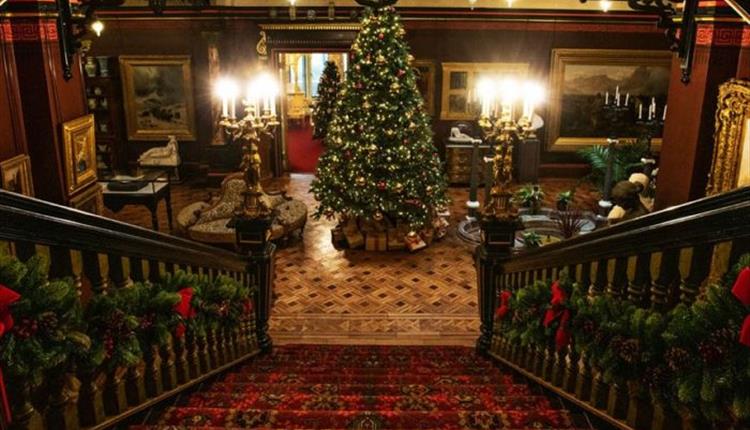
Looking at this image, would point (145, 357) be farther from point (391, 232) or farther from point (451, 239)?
point (451, 239)

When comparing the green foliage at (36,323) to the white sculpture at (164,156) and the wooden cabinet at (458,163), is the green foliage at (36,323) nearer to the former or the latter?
the white sculpture at (164,156)

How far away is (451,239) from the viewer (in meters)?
9.17

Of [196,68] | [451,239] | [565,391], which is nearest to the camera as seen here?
[565,391]

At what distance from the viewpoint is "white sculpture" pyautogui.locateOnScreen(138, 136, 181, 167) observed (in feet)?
39.1

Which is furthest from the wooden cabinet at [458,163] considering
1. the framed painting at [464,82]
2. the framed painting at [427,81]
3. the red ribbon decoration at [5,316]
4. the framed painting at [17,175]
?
the red ribbon decoration at [5,316]

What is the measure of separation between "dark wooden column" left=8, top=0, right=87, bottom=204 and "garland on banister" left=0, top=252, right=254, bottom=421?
11.1 feet

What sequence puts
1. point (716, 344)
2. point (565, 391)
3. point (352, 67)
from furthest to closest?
point (352, 67) → point (565, 391) → point (716, 344)

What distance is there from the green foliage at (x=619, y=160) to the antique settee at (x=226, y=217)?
506 centimetres

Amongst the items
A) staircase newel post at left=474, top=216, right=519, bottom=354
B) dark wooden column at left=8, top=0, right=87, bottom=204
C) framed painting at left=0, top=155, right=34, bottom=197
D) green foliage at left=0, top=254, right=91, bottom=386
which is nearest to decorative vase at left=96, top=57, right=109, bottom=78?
dark wooden column at left=8, top=0, right=87, bottom=204

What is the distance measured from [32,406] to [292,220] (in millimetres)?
6648

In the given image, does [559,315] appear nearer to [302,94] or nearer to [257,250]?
[257,250]

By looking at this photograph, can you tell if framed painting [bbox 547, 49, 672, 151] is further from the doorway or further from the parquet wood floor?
the doorway

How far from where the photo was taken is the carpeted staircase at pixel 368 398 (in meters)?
2.91

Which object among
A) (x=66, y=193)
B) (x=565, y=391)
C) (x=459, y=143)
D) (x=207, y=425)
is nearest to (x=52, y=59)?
(x=66, y=193)
